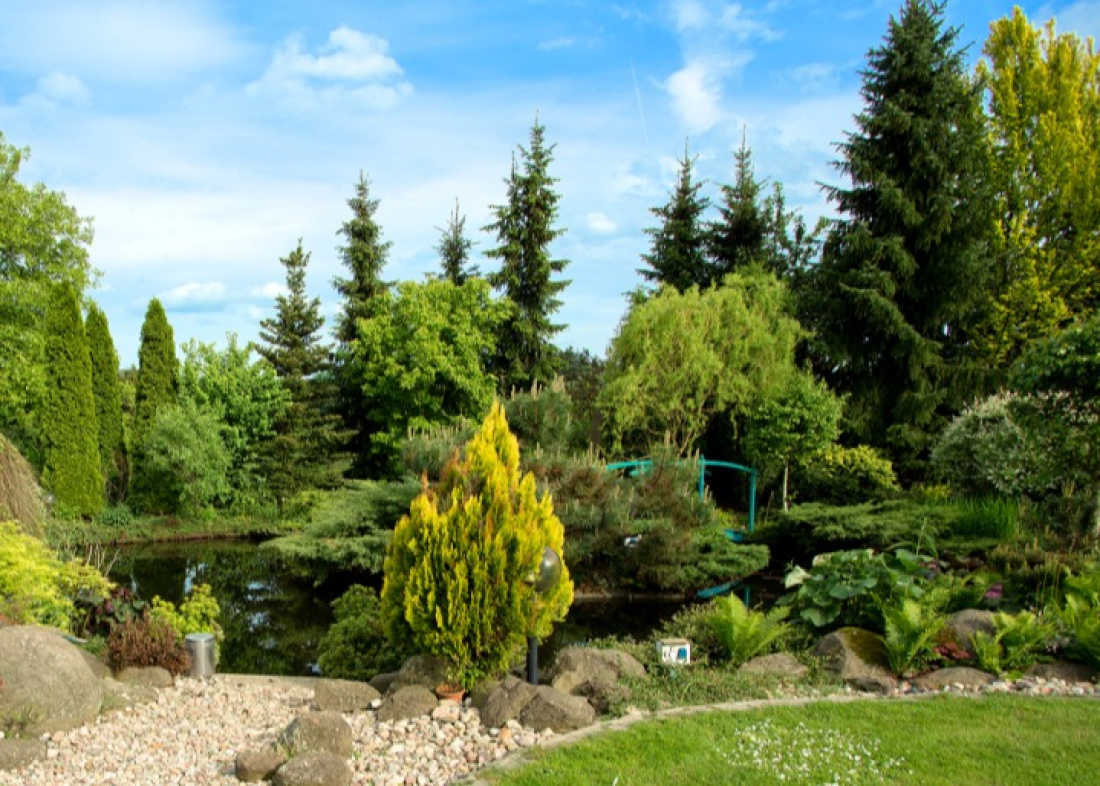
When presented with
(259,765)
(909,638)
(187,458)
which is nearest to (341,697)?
(259,765)

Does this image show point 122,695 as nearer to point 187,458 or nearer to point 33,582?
point 33,582

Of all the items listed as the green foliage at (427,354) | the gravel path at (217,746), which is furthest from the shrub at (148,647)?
the green foliage at (427,354)

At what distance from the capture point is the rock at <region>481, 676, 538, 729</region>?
15.1 ft

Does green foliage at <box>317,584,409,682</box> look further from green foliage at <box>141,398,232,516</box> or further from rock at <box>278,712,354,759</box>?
green foliage at <box>141,398,232,516</box>

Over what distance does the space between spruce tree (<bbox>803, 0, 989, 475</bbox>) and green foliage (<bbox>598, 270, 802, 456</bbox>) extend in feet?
6.45

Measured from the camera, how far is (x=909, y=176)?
1834 cm

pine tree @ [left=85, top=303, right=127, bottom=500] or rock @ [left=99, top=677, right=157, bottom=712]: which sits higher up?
pine tree @ [left=85, top=303, right=127, bottom=500]

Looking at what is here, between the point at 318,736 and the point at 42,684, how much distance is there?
1779mm

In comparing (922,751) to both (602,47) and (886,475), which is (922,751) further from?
(886,475)

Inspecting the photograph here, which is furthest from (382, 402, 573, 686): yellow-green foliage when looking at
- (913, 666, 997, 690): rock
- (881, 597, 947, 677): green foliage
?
(913, 666, 997, 690): rock

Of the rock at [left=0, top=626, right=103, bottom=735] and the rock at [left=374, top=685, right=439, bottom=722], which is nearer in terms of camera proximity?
the rock at [left=0, top=626, right=103, bottom=735]

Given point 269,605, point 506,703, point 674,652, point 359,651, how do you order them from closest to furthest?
point 506,703
point 674,652
point 359,651
point 269,605

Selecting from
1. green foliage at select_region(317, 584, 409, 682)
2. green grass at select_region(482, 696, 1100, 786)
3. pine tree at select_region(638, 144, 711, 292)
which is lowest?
green foliage at select_region(317, 584, 409, 682)

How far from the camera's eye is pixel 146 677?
608cm
